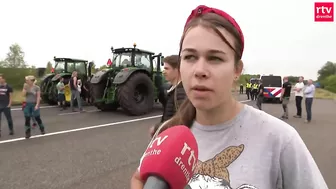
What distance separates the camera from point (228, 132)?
1109mm

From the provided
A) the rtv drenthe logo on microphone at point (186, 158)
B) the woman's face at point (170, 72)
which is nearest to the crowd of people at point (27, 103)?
the woman's face at point (170, 72)

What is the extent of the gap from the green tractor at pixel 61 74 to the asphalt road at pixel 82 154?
4361mm

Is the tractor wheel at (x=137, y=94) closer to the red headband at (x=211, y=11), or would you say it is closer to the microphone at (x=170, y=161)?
the red headband at (x=211, y=11)

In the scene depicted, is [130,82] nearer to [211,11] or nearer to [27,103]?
[27,103]

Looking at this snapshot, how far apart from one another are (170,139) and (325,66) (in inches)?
2862

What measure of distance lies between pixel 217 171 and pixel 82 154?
4.53 m

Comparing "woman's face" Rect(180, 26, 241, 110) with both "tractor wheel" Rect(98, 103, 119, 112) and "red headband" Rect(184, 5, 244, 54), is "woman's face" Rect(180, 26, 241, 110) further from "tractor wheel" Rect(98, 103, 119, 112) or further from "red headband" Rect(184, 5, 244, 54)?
"tractor wheel" Rect(98, 103, 119, 112)

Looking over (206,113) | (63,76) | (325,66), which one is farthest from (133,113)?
(325,66)

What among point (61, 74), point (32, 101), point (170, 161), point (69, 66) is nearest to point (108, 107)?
point (61, 74)

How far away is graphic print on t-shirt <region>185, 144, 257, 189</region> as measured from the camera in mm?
1024

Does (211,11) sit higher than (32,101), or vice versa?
(211,11)

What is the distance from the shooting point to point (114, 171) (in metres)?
4.27

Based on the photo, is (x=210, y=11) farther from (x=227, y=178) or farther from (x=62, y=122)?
A: (x=62, y=122)

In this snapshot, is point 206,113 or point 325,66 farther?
point 325,66
